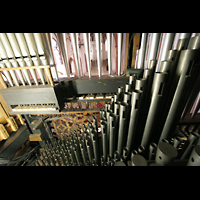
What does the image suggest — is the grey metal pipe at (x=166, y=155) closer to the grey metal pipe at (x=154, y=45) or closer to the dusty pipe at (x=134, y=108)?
the dusty pipe at (x=134, y=108)

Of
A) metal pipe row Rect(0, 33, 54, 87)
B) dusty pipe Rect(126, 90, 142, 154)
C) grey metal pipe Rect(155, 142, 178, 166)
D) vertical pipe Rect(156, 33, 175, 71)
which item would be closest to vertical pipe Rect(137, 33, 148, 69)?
vertical pipe Rect(156, 33, 175, 71)

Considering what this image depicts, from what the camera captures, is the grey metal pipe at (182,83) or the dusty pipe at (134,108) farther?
the dusty pipe at (134,108)

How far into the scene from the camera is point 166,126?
3.66 feet

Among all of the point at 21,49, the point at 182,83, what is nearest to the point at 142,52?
the point at 182,83

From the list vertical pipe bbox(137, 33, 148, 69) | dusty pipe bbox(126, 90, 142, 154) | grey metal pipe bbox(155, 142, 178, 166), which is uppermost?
vertical pipe bbox(137, 33, 148, 69)

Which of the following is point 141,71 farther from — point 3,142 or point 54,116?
point 3,142

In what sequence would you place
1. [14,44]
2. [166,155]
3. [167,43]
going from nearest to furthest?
[166,155], [167,43], [14,44]

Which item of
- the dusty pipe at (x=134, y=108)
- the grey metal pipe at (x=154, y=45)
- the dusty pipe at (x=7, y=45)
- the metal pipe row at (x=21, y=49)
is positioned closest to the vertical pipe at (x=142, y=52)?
the grey metal pipe at (x=154, y=45)

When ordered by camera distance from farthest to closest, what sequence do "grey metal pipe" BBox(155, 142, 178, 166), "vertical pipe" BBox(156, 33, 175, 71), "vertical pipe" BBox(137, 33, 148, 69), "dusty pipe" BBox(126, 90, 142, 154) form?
"vertical pipe" BBox(137, 33, 148, 69) → "vertical pipe" BBox(156, 33, 175, 71) → "dusty pipe" BBox(126, 90, 142, 154) → "grey metal pipe" BBox(155, 142, 178, 166)

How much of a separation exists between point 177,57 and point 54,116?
9.24 ft

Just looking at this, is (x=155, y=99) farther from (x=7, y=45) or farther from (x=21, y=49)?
(x=7, y=45)

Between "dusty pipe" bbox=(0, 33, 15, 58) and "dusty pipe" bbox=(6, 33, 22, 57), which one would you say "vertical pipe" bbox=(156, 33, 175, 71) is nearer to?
"dusty pipe" bbox=(6, 33, 22, 57)

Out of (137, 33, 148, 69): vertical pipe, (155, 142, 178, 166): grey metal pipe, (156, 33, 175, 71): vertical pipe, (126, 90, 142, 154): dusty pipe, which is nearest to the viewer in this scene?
(155, 142, 178, 166): grey metal pipe

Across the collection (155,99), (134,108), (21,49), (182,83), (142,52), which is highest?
(21,49)
